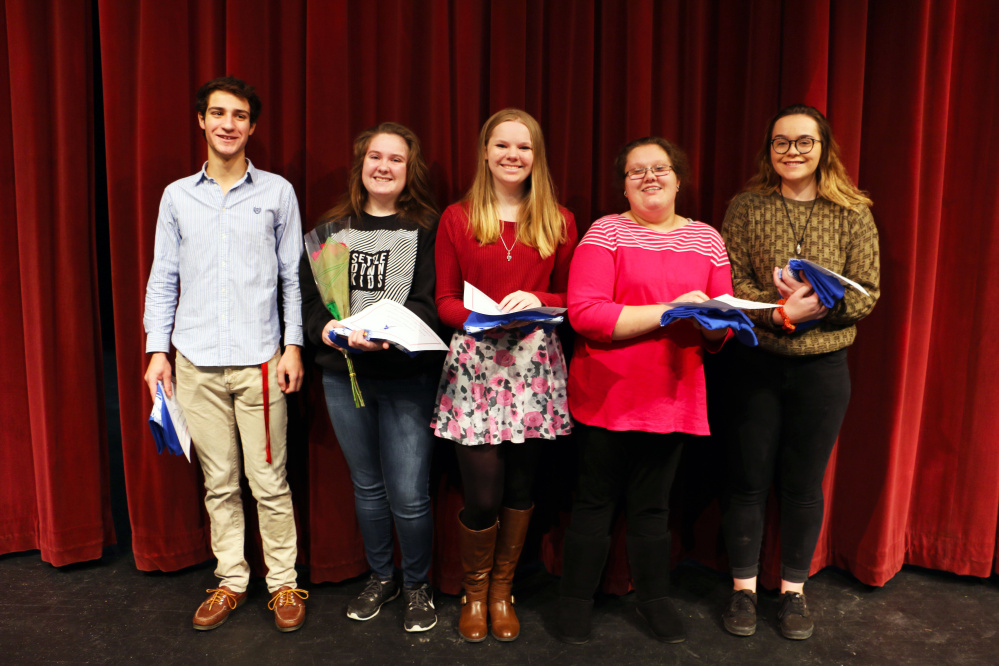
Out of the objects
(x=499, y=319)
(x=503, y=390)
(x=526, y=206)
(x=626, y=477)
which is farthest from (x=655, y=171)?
(x=626, y=477)

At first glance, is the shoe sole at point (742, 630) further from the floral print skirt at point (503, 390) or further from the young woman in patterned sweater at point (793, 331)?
the floral print skirt at point (503, 390)

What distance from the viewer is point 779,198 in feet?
6.42

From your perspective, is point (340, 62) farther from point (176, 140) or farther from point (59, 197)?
point (59, 197)

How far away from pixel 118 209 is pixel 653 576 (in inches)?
88.4

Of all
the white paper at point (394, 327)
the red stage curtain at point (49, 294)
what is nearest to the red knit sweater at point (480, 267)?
the white paper at point (394, 327)

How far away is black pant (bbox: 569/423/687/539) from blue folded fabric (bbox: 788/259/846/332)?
572 mm

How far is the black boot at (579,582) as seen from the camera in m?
1.92

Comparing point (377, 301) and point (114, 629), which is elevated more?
point (377, 301)

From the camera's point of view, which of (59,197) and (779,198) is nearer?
(779,198)

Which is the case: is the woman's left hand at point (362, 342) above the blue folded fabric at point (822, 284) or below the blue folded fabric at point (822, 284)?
below

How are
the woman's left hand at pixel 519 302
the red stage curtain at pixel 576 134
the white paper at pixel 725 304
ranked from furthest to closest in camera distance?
the red stage curtain at pixel 576 134 < the woman's left hand at pixel 519 302 < the white paper at pixel 725 304

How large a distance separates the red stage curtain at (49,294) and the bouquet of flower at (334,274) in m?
1.05

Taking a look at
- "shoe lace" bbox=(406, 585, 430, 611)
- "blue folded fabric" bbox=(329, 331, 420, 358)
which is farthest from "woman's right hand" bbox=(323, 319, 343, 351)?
"shoe lace" bbox=(406, 585, 430, 611)

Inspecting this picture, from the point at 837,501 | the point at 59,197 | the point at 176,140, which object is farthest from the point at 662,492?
the point at 59,197
